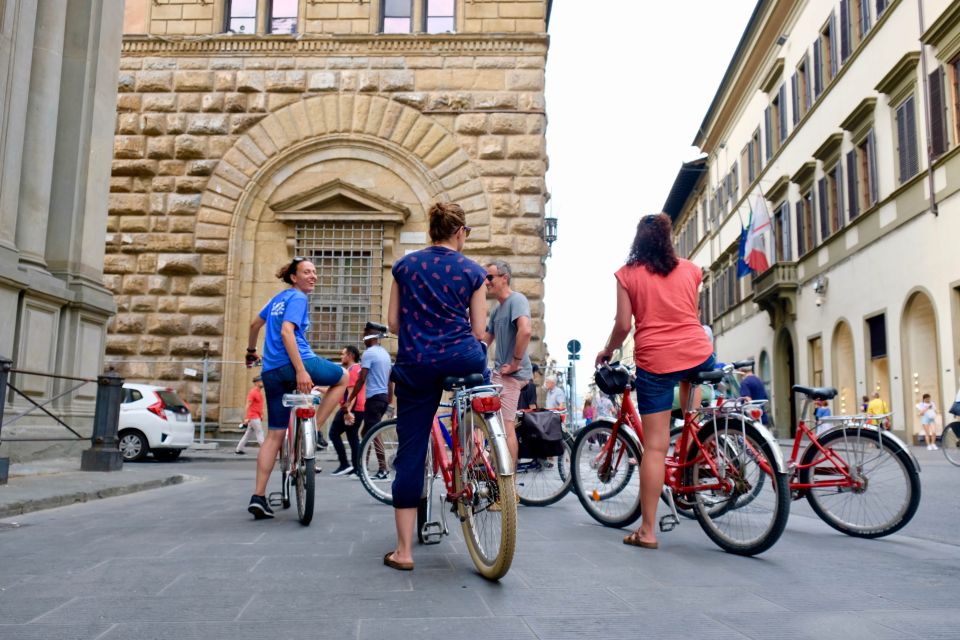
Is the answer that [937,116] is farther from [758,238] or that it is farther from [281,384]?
[281,384]

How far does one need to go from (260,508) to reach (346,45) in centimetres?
1236

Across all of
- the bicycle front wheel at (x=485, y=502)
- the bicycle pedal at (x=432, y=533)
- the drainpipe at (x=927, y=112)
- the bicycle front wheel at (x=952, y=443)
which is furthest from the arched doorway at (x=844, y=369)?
the bicycle front wheel at (x=485, y=502)

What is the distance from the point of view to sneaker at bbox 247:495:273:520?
593 cm

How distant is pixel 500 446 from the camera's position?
3.84 m

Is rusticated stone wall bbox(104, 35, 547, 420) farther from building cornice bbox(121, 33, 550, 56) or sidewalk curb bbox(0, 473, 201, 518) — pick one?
sidewalk curb bbox(0, 473, 201, 518)

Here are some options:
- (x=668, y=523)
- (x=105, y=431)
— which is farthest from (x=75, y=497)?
(x=668, y=523)

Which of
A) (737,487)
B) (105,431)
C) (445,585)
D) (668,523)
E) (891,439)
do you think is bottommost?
(445,585)

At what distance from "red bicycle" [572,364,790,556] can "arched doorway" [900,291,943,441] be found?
625 inches

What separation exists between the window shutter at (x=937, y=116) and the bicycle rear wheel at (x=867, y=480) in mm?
14841

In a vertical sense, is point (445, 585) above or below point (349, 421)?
below

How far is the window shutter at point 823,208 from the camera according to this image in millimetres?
25453

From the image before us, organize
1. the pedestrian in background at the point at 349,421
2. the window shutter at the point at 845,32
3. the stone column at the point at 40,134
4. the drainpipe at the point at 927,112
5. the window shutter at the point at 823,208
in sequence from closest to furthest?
1. the stone column at the point at 40,134
2. the pedestrian in background at the point at 349,421
3. the drainpipe at the point at 927,112
4. the window shutter at the point at 845,32
5. the window shutter at the point at 823,208

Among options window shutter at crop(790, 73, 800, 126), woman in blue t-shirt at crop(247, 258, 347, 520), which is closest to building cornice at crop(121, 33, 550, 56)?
woman in blue t-shirt at crop(247, 258, 347, 520)

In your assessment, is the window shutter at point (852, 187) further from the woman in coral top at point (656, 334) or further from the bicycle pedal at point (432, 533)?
the bicycle pedal at point (432, 533)
